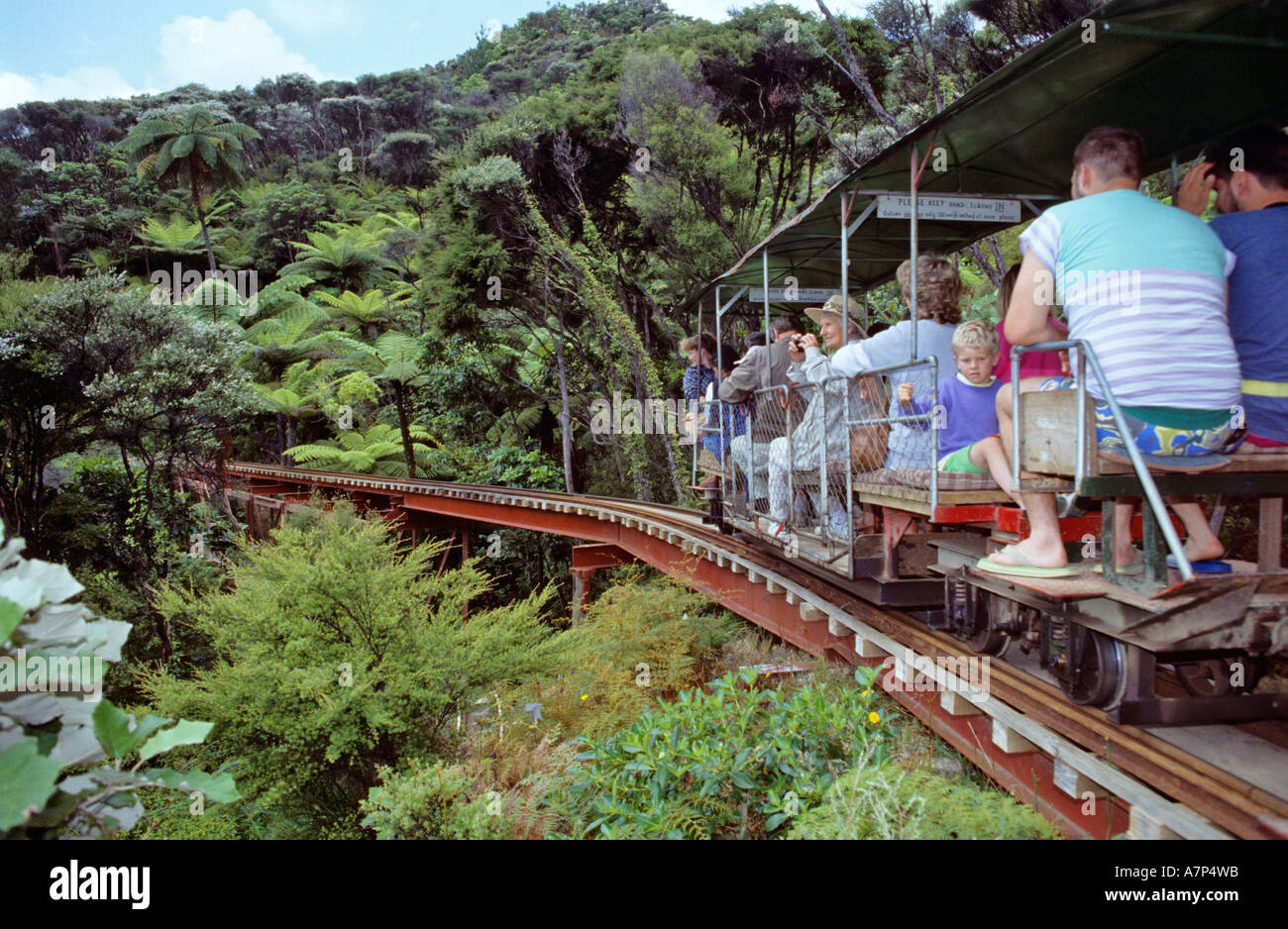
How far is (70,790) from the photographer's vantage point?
1.39 meters

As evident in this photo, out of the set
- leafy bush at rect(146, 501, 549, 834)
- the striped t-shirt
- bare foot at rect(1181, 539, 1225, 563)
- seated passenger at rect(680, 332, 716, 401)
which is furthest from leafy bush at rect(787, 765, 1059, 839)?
seated passenger at rect(680, 332, 716, 401)

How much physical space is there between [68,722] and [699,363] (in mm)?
7820

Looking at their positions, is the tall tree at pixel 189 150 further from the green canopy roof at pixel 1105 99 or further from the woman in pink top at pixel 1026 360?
the woman in pink top at pixel 1026 360

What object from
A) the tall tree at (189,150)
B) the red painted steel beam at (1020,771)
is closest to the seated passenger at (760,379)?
the red painted steel beam at (1020,771)

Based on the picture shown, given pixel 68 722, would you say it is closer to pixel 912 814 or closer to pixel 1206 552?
pixel 912 814

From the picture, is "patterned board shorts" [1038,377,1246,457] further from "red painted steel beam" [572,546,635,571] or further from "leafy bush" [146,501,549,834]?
"red painted steel beam" [572,546,635,571]

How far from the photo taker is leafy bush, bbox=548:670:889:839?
3951 millimetres

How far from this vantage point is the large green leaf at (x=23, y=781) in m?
1.10

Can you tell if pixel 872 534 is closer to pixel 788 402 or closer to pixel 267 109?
pixel 788 402

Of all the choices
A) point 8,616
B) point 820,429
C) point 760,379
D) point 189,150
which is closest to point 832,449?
point 820,429

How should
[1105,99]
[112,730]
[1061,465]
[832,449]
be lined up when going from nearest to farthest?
[112,730] < [1061,465] < [1105,99] < [832,449]

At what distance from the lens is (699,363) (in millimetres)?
8969

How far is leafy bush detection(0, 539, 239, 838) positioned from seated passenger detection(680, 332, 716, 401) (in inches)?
301
